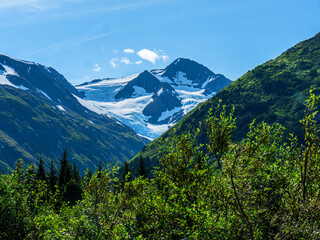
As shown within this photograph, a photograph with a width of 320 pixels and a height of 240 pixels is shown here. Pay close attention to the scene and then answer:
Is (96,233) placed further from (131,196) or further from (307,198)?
(307,198)

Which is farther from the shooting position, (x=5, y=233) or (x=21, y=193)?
(x=21, y=193)

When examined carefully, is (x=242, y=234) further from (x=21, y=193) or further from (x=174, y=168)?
(x=21, y=193)

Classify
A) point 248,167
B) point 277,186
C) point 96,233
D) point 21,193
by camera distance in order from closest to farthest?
point 248,167
point 277,186
point 96,233
point 21,193

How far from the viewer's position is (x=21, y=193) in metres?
20.6

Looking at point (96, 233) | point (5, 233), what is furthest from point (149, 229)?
point (5, 233)

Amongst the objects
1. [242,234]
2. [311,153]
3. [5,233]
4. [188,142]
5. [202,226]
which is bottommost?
[242,234]

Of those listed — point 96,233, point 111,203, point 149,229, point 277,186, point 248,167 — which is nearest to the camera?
point 248,167

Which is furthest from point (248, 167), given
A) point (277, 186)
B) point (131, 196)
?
point (131, 196)

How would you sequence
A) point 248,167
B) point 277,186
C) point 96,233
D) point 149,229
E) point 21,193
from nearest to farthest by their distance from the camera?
point 248,167
point 277,186
point 149,229
point 96,233
point 21,193

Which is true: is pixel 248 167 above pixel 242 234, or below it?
above

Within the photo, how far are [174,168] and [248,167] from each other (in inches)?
261

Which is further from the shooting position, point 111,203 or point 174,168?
point 111,203

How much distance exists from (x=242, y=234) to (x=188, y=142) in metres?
6.86

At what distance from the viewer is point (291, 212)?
13648 mm
